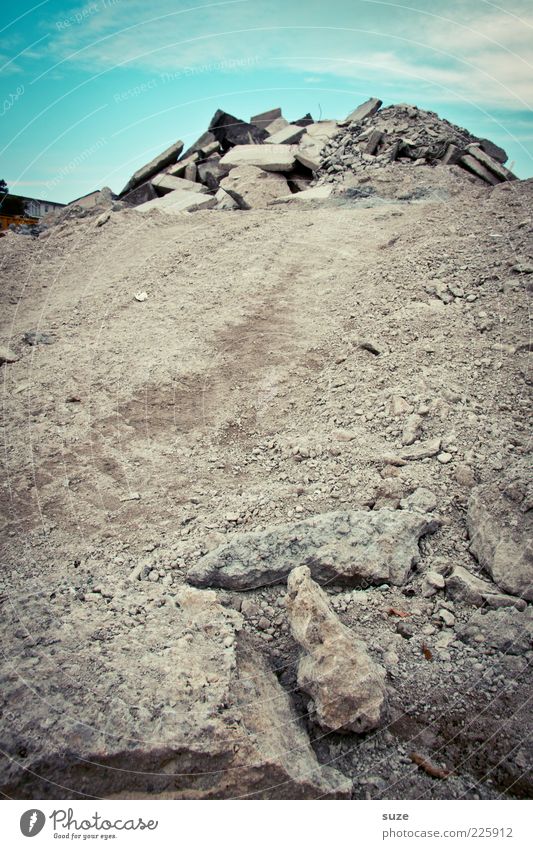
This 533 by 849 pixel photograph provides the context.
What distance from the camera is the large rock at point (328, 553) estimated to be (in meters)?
3.88

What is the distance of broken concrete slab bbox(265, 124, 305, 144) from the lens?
14779mm

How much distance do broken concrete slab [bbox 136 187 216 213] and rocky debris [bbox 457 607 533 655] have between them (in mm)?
11213

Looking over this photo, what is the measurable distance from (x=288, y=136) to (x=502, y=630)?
15.0 meters

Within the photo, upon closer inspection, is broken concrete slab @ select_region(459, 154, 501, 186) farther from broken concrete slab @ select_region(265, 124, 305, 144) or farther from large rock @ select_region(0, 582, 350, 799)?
large rock @ select_region(0, 582, 350, 799)

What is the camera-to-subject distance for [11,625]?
3396 mm

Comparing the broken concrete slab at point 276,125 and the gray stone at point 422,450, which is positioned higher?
the broken concrete slab at point 276,125

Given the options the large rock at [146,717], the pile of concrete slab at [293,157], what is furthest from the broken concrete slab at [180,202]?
the large rock at [146,717]

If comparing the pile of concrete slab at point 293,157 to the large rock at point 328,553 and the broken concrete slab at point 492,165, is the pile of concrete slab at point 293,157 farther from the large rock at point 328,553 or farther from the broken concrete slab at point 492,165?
the large rock at point 328,553

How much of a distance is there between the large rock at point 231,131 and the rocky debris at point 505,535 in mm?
14523

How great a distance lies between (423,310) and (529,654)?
4.56m

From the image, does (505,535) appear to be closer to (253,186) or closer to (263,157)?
(253,186)

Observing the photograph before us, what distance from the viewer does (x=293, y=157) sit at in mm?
13055
